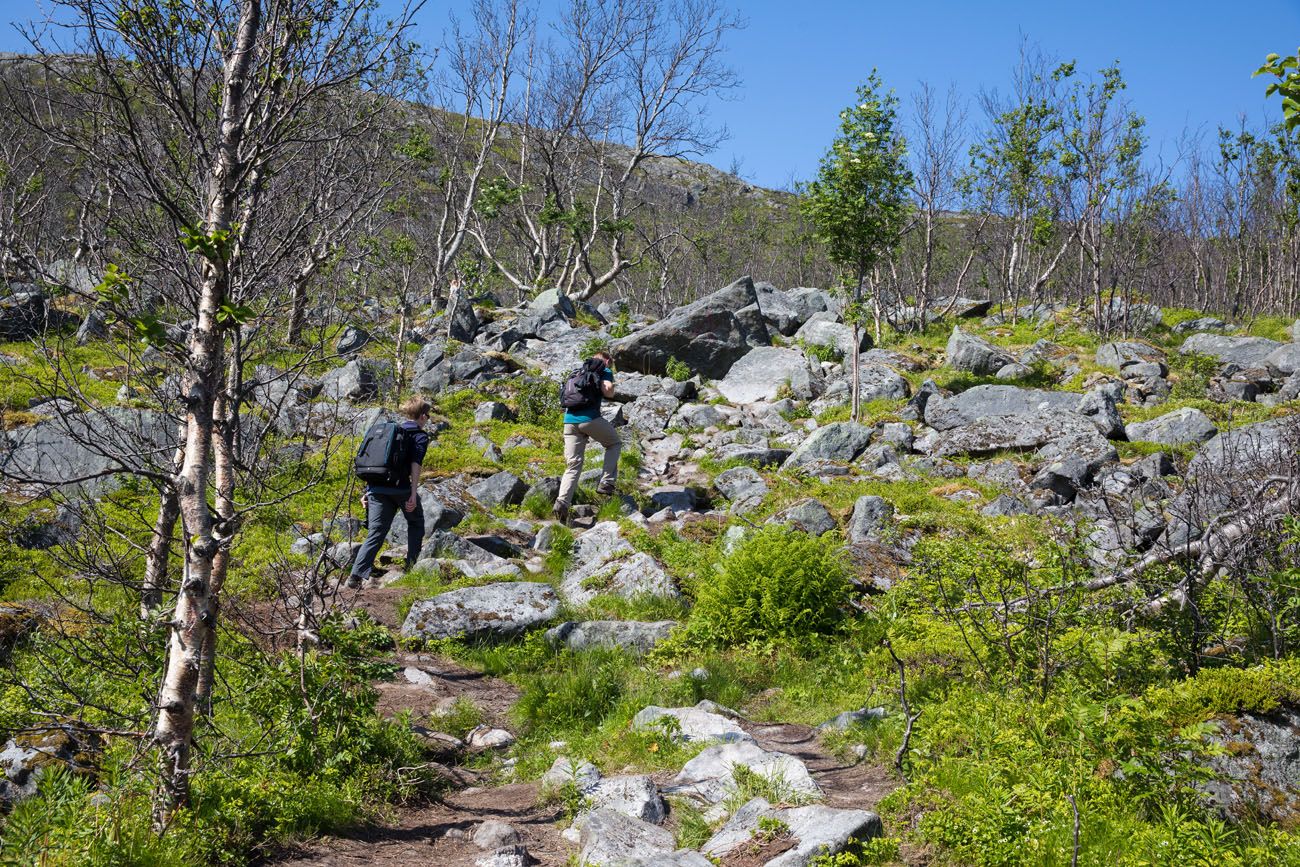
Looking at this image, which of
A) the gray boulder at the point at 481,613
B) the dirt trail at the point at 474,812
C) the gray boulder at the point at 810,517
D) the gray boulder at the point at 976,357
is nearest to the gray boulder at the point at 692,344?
the gray boulder at the point at 976,357

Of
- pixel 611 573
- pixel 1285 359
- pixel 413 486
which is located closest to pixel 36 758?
pixel 413 486

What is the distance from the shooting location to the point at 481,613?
7.49 metres

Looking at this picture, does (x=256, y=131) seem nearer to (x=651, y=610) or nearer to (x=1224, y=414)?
(x=651, y=610)

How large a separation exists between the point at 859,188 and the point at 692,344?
19.1 ft

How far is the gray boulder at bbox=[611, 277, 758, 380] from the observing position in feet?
65.1

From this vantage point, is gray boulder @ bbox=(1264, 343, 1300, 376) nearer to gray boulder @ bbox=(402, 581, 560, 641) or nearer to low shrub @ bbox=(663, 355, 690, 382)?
low shrub @ bbox=(663, 355, 690, 382)

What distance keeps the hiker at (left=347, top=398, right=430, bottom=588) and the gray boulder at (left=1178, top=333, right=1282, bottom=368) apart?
1731cm

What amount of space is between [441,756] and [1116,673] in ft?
13.7

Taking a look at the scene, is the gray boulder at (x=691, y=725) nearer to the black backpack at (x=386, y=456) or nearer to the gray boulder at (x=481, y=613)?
the gray boulder at (x=481, y=613)

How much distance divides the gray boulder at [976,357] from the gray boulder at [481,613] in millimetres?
13514

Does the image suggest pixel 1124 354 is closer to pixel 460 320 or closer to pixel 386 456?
pixel 386 456

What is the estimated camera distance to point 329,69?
4.07 meters

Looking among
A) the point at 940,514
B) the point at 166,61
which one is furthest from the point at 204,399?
the point at 940,514

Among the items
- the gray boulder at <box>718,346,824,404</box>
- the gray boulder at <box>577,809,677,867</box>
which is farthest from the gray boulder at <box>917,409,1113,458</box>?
the gray boulder at <box>577,809,677,867</box>
